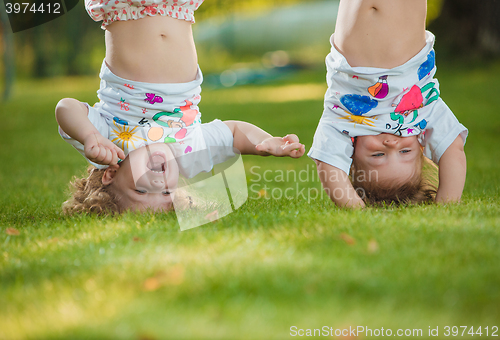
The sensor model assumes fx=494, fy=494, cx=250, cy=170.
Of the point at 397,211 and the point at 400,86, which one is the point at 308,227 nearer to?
the point at 397,211

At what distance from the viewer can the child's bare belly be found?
307 centimetres

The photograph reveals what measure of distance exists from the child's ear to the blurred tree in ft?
46.1

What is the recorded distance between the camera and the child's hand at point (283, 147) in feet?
9.48

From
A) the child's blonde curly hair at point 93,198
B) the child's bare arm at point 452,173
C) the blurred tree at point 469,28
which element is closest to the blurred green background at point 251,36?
the blurred tree at point 469,28

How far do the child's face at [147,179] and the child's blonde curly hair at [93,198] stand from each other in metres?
0.06

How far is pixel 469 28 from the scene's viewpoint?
50.0ft

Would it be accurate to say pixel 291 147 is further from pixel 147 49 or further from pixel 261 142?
pixel 147 49

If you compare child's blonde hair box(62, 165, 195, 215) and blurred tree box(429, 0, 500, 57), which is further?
blurred tree box(429, 0, 500, 57)

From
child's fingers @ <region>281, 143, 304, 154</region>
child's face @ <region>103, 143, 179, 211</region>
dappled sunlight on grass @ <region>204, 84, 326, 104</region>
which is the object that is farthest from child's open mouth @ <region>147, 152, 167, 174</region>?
dappled sunlight on grass @ <region>204, 84, 326, 104</region>

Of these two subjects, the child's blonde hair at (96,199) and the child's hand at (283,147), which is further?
the child's blonde hair at (96,199)

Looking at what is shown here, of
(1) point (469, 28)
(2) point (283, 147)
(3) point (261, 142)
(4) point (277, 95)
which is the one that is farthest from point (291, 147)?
(1) point (469, 28)

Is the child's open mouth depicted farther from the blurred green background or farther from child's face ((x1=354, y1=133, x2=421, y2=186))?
the blurred green background

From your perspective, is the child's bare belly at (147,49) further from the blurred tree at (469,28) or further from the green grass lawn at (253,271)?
the blurred tree at (469,28)

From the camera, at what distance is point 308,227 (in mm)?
2445
